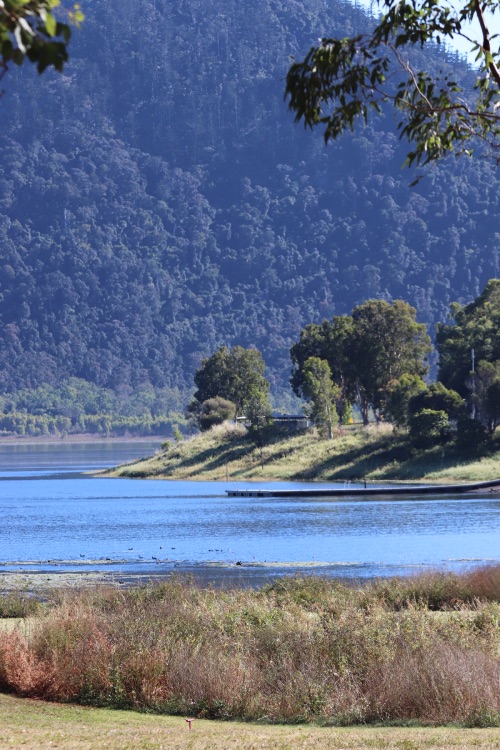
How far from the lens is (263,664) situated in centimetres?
1917

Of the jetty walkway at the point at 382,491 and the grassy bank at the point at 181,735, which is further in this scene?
the jetty walkway at the point at 382,491

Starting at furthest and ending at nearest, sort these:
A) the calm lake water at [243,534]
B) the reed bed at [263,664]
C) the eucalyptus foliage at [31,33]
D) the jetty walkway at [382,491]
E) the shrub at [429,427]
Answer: the shrub at [429,427]
the jetty walkway at [382,491]
the calm lake water at [243,534]
the reed bed at [263,664]
the eucalyptus foliage at [31,33]

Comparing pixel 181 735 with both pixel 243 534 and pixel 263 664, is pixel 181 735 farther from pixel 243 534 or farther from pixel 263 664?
pixel 243 534

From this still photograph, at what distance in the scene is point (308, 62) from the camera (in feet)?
51.8

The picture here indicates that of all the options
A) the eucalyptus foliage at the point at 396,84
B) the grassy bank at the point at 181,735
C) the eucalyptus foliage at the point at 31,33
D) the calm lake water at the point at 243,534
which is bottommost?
the calm lake water at the point at 243,534

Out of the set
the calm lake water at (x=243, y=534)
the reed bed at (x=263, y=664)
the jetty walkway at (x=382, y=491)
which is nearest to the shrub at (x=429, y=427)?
the jetty walkway at (x=382, y=491)

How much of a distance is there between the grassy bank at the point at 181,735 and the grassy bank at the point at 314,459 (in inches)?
3358

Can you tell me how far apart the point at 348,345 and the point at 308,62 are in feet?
418

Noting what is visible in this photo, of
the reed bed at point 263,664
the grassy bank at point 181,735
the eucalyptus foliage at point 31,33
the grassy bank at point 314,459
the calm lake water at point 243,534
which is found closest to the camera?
the eucalyptus foliage at point 31,33

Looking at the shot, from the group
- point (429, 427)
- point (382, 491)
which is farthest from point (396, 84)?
point (429, 427)

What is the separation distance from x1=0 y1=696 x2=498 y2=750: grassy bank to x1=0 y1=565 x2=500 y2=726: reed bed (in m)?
0.62

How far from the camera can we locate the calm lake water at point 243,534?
161ft

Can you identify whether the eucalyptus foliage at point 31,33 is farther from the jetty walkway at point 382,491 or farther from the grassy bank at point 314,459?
the grassy bank at point 314,459

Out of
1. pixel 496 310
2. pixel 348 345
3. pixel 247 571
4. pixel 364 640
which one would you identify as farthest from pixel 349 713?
pixel 348 345
